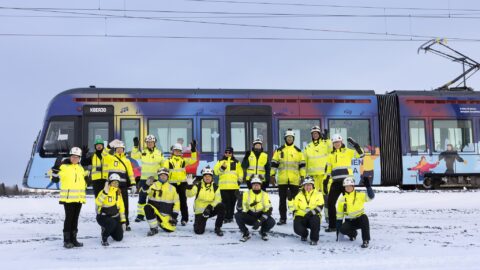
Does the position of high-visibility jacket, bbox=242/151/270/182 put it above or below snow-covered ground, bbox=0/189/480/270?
above

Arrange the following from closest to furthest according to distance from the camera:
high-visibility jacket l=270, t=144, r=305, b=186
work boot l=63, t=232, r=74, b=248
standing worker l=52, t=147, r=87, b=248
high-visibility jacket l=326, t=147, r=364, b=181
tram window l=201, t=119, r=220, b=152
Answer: work boot l=63, t=232, r=74, b=248 → standing worker l=52, t=147, r=87, b=248 → high-visibility jacket l=326, t=147, r=364, b=181 → high-visibility jacket l=270, t=144, r=305, b=186 → tram window l=201, t=119, r=220, b=152

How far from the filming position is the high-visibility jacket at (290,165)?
9.39 meters

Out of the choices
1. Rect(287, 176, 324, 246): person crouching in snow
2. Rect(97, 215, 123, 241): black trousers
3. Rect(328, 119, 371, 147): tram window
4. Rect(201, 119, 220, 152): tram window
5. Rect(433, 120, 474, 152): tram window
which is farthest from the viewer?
Rect(433, 120, 474, 152): tram window

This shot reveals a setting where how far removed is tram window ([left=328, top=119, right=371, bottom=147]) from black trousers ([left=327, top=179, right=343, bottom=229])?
7921 mm

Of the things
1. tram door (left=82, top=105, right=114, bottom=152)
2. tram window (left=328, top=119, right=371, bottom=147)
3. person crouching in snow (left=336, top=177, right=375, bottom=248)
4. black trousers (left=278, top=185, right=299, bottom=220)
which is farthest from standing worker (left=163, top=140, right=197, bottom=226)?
tram window (left=328, top=119, right=371, bottom=147)

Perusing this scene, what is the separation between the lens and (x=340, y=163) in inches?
338

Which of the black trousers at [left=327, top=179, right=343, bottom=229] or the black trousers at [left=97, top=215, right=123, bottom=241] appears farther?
the black trousers at [left=327, top=179, right=343, bottom=229]

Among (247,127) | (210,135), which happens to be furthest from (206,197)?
(247,127)

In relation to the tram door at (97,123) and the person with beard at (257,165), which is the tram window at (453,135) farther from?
the tram door at (97,123)

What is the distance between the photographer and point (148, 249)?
287 inches

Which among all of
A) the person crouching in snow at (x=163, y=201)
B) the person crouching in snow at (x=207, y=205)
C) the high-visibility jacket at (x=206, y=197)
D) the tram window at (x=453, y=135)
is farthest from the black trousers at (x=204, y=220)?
the tram window at (x=453, y=135)

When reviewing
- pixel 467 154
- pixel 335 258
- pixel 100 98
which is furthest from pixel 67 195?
pixel 467 154

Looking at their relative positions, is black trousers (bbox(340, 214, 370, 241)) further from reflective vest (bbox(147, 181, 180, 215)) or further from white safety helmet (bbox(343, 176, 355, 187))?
reflective vest (bbox(147, 181, 180, 215))

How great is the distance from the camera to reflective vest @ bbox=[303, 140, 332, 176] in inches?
364
